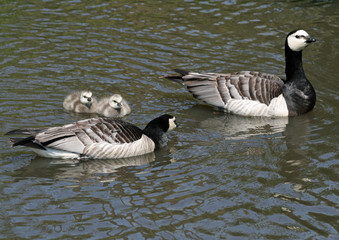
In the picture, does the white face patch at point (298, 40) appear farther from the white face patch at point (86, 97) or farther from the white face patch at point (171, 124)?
the white face patch at point (86, 97)

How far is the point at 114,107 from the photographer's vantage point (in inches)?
459

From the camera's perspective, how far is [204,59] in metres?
14.5

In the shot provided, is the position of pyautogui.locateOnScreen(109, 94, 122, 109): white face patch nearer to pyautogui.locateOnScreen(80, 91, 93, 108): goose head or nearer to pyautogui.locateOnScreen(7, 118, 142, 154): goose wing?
pyautogui.locateOnScreen(80, 91, 93, 108): goose head

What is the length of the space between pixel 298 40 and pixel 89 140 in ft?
16.5

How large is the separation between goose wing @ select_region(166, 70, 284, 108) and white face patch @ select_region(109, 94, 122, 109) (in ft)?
5.67

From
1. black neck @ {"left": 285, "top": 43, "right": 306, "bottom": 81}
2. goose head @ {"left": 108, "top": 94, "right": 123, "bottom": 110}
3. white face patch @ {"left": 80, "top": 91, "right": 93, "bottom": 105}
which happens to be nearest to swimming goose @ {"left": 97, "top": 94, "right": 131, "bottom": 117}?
goose head @ {"left": 108, "top": 94, "right": 123, "bottom": 110}

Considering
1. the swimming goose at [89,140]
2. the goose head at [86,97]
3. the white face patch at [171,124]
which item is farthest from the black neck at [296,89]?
the goose head at [86,97]

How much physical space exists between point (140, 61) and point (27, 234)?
7.46 metres

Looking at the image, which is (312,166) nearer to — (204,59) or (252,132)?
(252,132)

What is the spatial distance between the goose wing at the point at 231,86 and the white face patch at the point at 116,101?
1.73m

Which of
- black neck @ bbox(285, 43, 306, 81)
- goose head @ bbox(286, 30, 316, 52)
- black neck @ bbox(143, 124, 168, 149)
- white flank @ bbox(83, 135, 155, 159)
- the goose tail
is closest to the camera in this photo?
white flank @ bbox(83, 135, 155, 159)

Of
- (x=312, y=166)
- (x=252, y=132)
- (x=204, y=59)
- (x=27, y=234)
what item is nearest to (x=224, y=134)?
(x=252, y=132)

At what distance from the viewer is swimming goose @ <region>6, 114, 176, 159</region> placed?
9.39 metres

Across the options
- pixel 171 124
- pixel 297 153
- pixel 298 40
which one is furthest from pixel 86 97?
pixel 298 40
